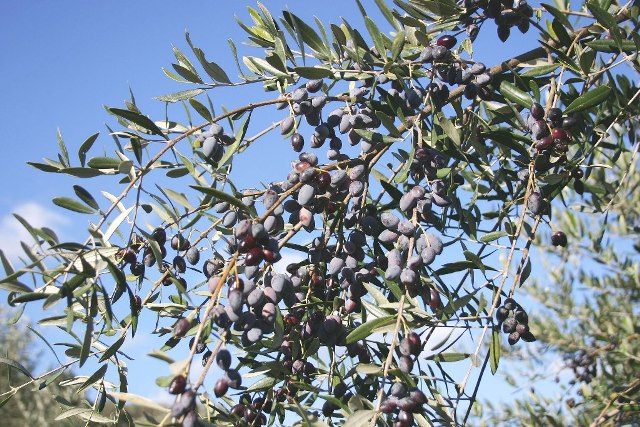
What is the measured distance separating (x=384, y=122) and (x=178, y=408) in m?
0.71

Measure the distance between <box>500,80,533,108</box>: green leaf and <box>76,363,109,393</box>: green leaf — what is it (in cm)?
106

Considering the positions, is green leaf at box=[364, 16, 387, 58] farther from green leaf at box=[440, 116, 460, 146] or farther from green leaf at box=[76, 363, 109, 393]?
green leaf at box=[76, 363, 109, 393]

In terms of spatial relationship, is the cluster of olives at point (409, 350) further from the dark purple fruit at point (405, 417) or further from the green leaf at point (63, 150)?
the green leaf at point (63, 150)

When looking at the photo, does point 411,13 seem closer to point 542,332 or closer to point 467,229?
point 467,229

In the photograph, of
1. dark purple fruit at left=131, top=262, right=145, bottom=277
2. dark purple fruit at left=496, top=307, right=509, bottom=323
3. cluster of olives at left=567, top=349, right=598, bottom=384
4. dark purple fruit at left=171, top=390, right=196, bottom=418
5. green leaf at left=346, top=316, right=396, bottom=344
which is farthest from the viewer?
cluster of olives at left=567, top=349, right=598, bottom=384

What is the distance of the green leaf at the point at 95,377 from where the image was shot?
Answer: 1.39 meters

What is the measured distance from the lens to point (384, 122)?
4.59ft

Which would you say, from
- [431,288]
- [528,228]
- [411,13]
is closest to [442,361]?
[431,288]

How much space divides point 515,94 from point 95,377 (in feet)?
3.59

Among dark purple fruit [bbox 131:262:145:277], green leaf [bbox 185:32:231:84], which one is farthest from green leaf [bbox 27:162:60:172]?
green leaf [bbox 185:32:231:84]

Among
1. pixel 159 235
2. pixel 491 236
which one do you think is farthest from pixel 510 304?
pixel 159 235

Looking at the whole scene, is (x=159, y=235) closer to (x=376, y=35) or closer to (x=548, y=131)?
(x=376, y=35)

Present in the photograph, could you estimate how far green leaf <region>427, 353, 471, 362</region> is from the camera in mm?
1360

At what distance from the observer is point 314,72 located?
1430 millimetres
